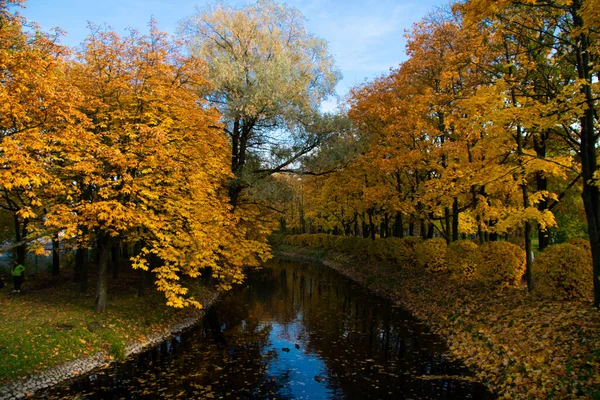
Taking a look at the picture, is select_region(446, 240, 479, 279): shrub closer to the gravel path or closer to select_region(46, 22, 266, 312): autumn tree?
select_region(46, 22, 266, 312): autumn tree

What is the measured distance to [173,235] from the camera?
13.8 m

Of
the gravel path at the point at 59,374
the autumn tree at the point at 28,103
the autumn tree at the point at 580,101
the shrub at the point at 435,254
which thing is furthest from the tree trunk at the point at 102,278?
the shrub at the point at 435,254

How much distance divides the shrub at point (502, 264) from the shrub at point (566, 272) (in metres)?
3.05

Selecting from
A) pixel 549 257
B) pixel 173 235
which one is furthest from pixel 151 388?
pixel 549 257

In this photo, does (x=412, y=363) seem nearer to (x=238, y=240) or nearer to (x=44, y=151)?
(x=238, y=240)

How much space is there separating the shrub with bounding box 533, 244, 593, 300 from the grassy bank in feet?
45.7

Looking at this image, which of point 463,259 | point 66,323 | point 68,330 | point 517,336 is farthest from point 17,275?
point 463,259

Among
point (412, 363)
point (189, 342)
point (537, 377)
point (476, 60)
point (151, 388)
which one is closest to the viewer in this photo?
point (537, 377)

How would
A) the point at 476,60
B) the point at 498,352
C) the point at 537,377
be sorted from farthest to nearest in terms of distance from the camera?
the point at 476,60 < the point at 498,352 < the point at 537,377

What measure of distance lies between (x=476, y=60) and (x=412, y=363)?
464 inches

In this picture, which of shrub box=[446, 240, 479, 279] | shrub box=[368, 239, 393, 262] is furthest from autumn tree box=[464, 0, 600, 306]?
shrub box=[368, 239, 393, 262]

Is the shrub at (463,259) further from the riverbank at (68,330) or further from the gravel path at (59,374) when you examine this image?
the gravel path at (59,374)

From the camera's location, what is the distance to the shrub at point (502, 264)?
1553 cm

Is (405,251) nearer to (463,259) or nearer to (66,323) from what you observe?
(463,259)
